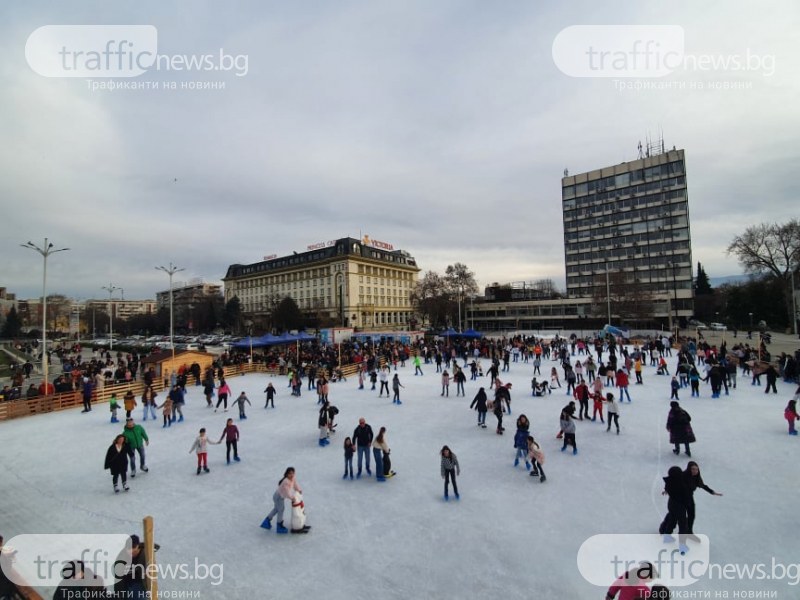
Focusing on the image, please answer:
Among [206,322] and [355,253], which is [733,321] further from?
[206,322]

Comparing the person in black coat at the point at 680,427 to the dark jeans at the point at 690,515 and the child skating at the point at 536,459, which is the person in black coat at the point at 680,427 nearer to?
the child skating at the point at 536,459

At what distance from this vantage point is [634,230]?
67875 mm

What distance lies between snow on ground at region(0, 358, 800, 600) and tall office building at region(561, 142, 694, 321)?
170 feet

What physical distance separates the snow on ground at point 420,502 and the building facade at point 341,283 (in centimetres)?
5902

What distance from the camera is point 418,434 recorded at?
39.4 ft

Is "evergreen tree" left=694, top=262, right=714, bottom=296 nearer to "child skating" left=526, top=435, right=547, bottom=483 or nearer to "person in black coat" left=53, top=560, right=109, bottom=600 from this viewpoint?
"child skating" left=526, top=435, right=547, bottom=483

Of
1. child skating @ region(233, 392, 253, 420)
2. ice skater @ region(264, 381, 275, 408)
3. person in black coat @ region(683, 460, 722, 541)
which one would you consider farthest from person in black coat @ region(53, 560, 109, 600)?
ice skater @ region(264, 381, 275, 408)

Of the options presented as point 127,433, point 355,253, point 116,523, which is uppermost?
point 355,253

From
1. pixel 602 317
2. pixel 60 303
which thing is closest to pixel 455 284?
pixel 602 317

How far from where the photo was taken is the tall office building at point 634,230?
62.9 meters

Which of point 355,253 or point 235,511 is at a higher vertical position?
point 355,253

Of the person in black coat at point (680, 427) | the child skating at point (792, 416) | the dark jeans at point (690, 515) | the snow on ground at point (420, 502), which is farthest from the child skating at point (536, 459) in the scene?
the child skating at point (792, 416)

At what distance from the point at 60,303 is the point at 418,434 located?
127 m

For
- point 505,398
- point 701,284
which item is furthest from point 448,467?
point 701,284
